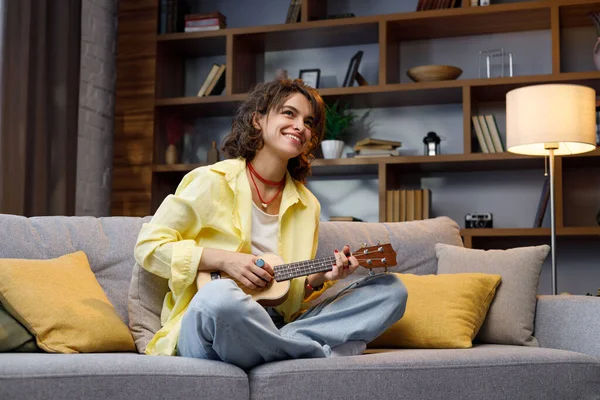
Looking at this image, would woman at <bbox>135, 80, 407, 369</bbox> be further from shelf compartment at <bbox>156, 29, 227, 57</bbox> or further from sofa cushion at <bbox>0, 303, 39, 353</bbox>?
shelf compartment at <bbox>156, 29, 227, 57</bbox>

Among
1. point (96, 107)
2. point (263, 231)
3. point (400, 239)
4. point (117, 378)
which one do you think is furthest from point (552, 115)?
point (96, 107)

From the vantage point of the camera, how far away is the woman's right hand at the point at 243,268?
6.61 feet

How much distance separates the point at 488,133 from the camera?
3877 mm

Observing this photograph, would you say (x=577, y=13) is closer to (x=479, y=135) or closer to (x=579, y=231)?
(x=479, y=135)

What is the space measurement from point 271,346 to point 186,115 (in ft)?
9.31

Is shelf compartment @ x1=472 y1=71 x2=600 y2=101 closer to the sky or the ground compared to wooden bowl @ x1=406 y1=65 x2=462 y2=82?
closer to the ground

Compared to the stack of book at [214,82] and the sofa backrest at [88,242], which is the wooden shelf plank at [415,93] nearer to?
the stack of book at [214,82]

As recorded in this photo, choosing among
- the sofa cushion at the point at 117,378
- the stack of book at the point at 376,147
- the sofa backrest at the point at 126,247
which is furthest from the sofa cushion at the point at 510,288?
the stack of book at the point at 376,147

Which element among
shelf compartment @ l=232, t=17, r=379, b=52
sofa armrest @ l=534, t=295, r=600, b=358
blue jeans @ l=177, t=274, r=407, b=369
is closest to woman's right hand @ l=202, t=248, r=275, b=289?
blue jeans @ l=177, t=274, r=407, b=369

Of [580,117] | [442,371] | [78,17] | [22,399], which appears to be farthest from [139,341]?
[78,17]

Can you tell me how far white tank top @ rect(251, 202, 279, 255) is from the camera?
2.24 meters

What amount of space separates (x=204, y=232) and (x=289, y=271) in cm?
31

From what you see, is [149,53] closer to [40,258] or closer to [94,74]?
[94,74]

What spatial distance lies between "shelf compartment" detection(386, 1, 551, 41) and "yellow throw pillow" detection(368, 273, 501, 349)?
6.09 ft
